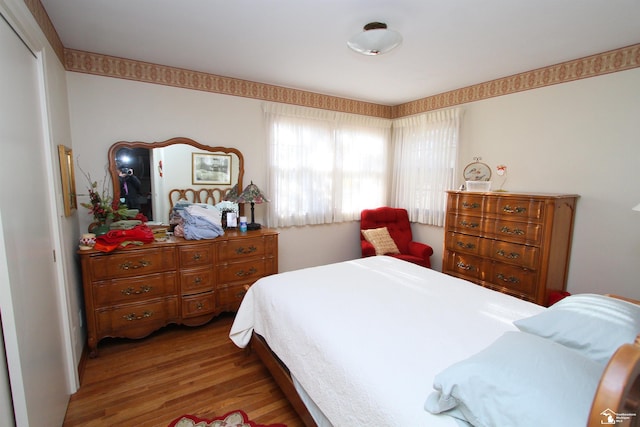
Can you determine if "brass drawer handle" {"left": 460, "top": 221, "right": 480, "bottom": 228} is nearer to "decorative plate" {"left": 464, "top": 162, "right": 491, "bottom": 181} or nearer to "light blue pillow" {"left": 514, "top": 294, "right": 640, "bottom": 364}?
"decorative plate" {"left": 464, "top": 162, "right": 491, "bottom": 181}

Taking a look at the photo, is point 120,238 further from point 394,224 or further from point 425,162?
point 425,162

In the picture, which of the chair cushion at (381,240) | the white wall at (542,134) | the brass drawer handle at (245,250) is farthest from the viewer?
the chair cushion at (381,240)

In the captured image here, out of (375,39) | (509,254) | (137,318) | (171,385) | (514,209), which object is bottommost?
(171,385)

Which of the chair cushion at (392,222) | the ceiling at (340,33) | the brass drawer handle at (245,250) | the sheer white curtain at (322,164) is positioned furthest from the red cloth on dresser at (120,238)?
the chair cushion at (392,222)

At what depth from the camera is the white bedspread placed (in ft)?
3.75

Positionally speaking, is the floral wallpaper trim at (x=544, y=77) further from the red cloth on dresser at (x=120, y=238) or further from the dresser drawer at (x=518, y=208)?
the red cloth on dresser at (x=120, y=238)

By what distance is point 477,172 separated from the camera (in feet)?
11.2

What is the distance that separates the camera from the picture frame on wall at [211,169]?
10.3 feet

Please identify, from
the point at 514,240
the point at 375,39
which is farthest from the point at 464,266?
the point at 375,39

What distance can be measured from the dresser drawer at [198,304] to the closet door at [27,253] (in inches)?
37.3

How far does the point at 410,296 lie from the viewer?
1972mm

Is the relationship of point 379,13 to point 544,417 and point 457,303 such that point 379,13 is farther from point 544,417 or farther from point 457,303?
point 544,417

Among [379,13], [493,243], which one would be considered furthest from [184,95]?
[493,243]

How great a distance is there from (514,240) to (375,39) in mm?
2168
